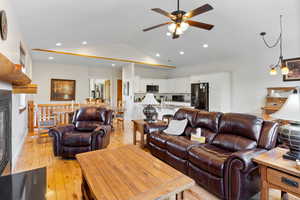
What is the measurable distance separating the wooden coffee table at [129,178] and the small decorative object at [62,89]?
5.88 meters

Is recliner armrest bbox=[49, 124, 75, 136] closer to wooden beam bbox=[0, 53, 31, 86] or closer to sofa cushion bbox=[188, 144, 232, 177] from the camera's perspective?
wooden beam bbox=[0, 53, 31, 86]

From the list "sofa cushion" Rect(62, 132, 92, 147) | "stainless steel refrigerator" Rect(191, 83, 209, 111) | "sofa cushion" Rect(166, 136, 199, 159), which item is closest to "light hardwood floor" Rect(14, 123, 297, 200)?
"sofa cushion" Rect(62, 132, 92, 147)

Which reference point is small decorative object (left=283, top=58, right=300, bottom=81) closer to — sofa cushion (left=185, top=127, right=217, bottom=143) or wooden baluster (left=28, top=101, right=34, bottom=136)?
sofa cushion (left=185, top=127, right=217, bottom=143)

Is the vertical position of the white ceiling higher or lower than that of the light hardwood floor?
higher

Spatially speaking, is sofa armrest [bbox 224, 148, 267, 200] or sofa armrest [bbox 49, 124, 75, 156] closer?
sofa armrest [bbox 224, 148, 267, 200]

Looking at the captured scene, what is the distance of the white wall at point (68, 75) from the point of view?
6555mm

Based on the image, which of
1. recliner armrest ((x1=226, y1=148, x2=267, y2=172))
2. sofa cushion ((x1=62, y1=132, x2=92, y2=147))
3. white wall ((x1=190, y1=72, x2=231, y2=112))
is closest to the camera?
recliner armrest ((x1=226, y1=148, x2=267, y2=172))

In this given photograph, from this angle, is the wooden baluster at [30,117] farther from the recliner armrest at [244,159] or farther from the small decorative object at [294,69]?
the small decorative object at [294,69]

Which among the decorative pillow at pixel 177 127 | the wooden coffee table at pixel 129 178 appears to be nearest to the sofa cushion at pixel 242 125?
the decorative pillow at pixel 177 127

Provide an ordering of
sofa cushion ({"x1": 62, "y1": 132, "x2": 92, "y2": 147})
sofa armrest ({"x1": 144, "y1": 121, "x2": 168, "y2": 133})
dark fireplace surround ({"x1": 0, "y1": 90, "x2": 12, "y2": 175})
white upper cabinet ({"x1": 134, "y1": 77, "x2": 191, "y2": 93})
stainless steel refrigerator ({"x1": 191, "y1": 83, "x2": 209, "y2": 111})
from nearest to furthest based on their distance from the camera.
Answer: dark fireplace surround ({"x1": 0, "y1": 90, "x2": 12, "y2": 175}), sofa cushion ({"x1": 62, "y1": 132, "x2": 92, "y2": 147}), sofa armrest ({"x1": 144, "y1": 121, "x2": 168, "y2": 133}), stainless steel refrigerator ({"x1": 191, "y1": 83, "x2": 209, "y2": 111}), white upper cabinet ({"x1": 134, "y1": 77, "x2": 191, "y2": 93})

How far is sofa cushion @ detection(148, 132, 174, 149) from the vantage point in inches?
113

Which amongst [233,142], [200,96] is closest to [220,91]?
[200,96]

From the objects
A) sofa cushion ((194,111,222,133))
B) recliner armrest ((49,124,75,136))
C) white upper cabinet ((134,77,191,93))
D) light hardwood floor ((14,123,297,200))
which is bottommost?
light hardwood floor ((14,123,297,200))

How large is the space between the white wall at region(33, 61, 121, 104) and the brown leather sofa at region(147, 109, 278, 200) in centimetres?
558
